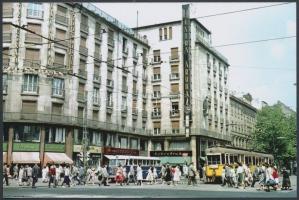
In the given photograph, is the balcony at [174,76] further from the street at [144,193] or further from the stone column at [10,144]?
the street at [144,193]

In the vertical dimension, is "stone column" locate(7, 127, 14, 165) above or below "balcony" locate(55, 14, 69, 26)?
below

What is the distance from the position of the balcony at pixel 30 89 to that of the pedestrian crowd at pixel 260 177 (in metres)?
18.0

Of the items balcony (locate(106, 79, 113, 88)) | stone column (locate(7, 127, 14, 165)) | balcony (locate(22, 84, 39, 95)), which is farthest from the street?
balcony (locate(106, 79, 113, 88))

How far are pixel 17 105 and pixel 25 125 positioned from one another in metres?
1.76

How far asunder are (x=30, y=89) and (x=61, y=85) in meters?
2.93

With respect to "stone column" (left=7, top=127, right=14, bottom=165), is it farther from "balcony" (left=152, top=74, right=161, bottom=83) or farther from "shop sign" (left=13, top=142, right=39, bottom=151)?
"balcony" (left=152, top=74, right=161, bottom=83)

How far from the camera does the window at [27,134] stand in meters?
32.1

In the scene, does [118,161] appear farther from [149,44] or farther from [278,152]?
[278,152]

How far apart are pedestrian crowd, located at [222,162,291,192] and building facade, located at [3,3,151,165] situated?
11.1 meters

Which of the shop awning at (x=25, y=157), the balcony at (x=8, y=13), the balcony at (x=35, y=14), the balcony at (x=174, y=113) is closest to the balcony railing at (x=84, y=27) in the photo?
the balcony at (x=35, y=14)

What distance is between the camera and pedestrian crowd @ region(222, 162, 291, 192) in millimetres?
18656

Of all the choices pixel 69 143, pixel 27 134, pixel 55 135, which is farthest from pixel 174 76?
pixel 27 134

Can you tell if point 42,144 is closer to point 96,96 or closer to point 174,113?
point 96,96

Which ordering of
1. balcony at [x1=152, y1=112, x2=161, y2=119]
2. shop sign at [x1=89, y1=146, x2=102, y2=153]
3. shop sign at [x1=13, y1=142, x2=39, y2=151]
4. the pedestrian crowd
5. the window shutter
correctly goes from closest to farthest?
the pedestrian crowd
shop sign at [x1=13, y1=142, x2=39, y2=151]
the window shutter
shop sign at [x1=89, y1=146, x2=102, y2=153]
balcony at [x1=152, y1=112, x2=161, y2=119]
